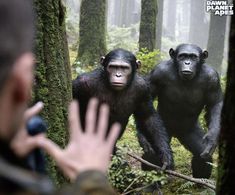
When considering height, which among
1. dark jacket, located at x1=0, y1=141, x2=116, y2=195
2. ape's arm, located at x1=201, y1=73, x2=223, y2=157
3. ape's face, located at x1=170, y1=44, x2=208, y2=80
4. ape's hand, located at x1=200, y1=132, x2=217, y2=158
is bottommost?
ape's hand, located at x1=200, y1=132, x2=217, y2=158

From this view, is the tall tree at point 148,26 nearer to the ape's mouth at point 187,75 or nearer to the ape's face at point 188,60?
the ape's face at point 188,60

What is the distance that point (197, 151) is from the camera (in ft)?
23.5

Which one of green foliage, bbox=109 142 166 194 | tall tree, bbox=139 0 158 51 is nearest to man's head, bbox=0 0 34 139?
green foliage, bbox=109 142 166 194

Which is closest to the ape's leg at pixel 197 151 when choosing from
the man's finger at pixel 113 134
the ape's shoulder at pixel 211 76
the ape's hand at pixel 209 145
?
the ape's hand at pixel 209 145

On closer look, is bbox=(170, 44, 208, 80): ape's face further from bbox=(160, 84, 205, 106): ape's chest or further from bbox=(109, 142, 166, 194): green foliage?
bbox=(109, 142, 166, 194): green foliage

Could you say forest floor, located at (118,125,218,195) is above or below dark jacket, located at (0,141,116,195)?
below

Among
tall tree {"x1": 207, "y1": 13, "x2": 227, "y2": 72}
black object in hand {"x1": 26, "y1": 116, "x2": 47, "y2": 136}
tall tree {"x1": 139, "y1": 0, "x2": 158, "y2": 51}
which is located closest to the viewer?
black object in hand {"x1": 26, "y1": 116, "x2": 47, "y2": 136}

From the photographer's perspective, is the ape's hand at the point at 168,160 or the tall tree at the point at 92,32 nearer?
the ape's hand at the point at 168,160

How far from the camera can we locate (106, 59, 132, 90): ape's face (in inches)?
242

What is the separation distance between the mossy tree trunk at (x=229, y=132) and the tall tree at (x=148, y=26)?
10.6 metres

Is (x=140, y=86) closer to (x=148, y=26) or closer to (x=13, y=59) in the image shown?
(x=13, y=59)

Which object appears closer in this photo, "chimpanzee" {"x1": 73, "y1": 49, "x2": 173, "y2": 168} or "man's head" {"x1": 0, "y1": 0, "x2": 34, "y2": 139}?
"man's head" {"x1": 0, "y1": 0, "x2": 34, "y2": 139}

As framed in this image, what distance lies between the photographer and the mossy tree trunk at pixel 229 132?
2494 millimetres

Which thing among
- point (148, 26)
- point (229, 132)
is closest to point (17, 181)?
point (229, 132)
